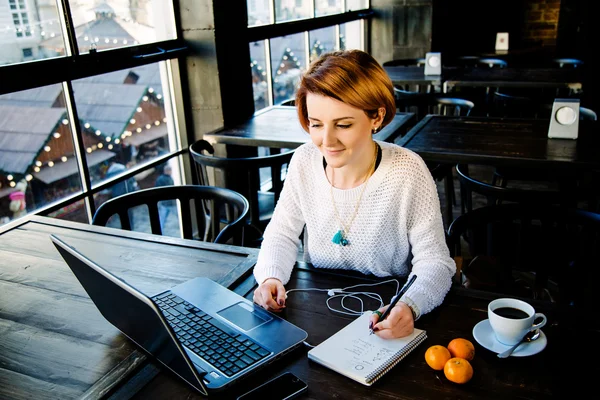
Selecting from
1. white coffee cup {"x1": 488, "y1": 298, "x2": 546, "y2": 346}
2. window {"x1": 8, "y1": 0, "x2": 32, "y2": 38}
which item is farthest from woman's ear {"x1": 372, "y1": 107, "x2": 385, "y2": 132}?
window {"x1": 8, "y1": 0, "x2": 32, "y2": 38}

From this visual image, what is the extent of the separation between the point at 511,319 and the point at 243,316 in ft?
1.98

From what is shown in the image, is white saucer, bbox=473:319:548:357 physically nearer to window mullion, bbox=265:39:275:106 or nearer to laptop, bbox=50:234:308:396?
laptop, bbox=50:234:308:396

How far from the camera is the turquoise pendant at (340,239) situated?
5.13ft

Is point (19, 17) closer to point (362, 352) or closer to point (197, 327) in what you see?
point (197, 327)

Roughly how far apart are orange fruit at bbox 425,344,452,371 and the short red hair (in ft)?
2.05

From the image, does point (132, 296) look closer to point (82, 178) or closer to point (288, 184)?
point (288, 184)

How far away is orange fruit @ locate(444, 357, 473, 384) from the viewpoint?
3.48ft

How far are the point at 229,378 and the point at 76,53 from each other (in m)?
2.09

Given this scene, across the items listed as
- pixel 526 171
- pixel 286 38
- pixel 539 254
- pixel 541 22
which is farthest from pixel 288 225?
pixel 541 22

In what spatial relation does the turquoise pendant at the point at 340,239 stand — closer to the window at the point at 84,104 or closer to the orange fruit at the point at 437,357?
the orange fruit at the point at 437,357

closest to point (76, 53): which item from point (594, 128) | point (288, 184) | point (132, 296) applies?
point (288, 184)

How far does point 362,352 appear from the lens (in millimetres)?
1166

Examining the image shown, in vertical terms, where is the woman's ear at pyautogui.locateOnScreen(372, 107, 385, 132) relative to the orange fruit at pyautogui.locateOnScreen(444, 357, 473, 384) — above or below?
above

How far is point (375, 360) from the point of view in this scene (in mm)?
1137
